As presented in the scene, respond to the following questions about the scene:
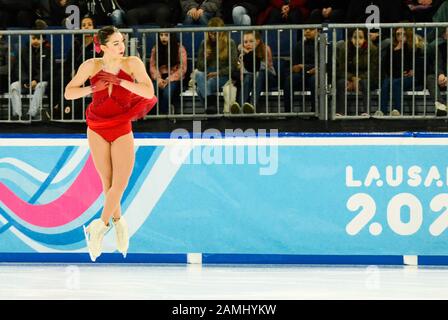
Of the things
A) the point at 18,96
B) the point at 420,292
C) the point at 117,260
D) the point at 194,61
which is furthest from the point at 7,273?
the point at 420,292

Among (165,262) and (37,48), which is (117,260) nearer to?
(165,262)

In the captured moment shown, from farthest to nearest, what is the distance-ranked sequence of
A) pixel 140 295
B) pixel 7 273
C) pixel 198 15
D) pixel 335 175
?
1. pixel 198 15
2. pixel 335 175
3. pixel 7 273
4. pixel 140 295

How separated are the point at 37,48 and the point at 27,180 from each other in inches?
57.0

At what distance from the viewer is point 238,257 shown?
12742mm

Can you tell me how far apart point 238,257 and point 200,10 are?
351cm

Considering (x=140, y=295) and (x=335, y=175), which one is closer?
(x=140, y=295)

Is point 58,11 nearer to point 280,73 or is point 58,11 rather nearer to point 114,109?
point 280,73

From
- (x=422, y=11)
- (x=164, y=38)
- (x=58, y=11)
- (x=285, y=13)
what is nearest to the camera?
(x=164, y=38)

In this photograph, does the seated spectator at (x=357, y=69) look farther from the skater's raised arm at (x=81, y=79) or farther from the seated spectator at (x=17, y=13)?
the seated spectator at (x=17, y=13)

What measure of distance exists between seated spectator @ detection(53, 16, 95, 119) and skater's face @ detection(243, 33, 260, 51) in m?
1.62

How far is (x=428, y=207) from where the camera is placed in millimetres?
12531

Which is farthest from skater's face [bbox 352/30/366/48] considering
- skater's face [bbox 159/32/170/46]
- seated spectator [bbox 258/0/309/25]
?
skater's face [bbox 159/32/170/46]

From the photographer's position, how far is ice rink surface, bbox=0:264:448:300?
33.4 feet

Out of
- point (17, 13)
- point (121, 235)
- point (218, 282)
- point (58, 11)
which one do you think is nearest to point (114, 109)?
point (121, 235)
